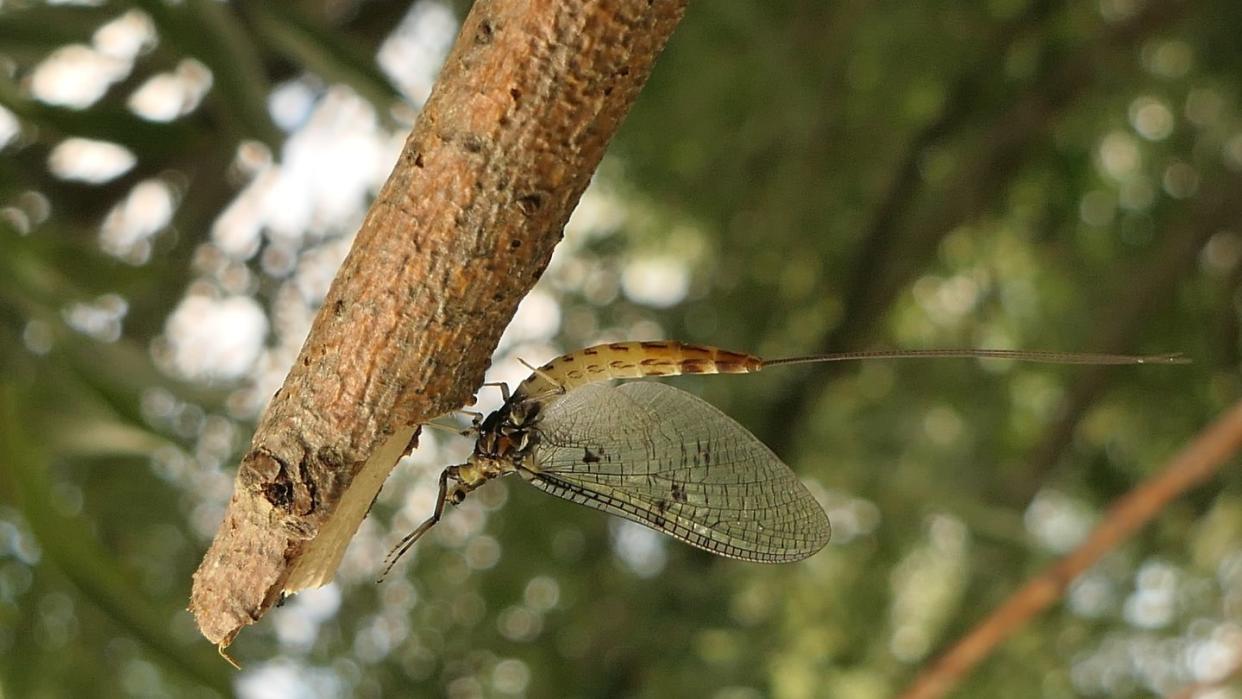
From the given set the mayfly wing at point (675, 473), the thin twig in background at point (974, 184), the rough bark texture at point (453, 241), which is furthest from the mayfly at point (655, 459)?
the thin twig in background at point (974, 184)

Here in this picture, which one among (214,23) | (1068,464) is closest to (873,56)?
(1068,464)

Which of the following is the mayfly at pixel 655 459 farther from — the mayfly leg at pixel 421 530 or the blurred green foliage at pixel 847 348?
the blurred green foliage at pixel 847 348

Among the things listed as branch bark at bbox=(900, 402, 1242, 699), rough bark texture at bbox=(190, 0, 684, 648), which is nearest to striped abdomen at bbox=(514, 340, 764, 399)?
rough bark texture at bbox=(190, 0, 684, 648)

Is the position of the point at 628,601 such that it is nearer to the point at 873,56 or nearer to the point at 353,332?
the point at 873,56

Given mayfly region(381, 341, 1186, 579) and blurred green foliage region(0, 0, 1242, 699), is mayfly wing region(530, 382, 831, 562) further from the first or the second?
A: blurred green foliage region(0, 0, 1242, 699)

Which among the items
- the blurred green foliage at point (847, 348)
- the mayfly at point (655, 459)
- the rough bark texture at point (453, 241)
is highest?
the blurred green foliage at point (847, 348)

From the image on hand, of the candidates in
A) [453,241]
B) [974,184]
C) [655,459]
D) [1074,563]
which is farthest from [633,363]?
[974,184]
